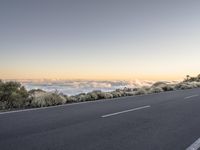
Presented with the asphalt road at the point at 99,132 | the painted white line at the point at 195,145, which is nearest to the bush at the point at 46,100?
the asphalt road at the point at 99,132

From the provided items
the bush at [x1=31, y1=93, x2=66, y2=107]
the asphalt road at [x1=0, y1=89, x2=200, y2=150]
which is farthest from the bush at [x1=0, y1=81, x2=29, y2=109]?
the asphalt road at [x1=0, y1=89, x2=200, y2=150]

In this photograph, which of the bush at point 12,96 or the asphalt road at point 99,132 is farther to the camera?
the bush at point 12,96

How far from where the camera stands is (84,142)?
18.6ft

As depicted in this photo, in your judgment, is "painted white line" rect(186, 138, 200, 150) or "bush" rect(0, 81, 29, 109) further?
"bush" rect(0, 81, 29, 109)

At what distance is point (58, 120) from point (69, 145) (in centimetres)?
303

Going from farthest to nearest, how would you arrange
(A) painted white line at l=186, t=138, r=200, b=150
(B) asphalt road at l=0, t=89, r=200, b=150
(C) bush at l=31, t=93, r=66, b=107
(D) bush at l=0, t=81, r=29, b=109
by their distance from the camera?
(D) bush at l=0, t=81, r=29, b=109 < (C) bush at l=31, t=93, r=66, b=107 < (B) asphalt road at l=0, t=89, r=200, b=150 < (A) painted white line at l=186, t=138, r=200, b=150

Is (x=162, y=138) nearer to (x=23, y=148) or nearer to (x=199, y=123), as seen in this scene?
(x=199, y=123)

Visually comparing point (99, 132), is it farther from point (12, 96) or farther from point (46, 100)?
point (12, 96)

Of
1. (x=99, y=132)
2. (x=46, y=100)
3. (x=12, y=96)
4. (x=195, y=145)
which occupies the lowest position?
(x=195, y=145)

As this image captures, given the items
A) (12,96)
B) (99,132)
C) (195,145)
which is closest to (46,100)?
(12,96)

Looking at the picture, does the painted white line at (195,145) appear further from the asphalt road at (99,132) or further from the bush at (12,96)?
the bush at (12,96)

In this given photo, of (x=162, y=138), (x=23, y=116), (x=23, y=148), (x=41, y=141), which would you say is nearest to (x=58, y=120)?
(x=23, y=116)

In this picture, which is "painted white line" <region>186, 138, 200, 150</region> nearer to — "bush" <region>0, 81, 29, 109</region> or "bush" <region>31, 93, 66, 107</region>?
"bush" <region>31, 93, 66, 107</region>

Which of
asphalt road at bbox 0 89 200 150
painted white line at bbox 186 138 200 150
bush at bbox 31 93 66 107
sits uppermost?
bush at bbox 31 93 66 107
